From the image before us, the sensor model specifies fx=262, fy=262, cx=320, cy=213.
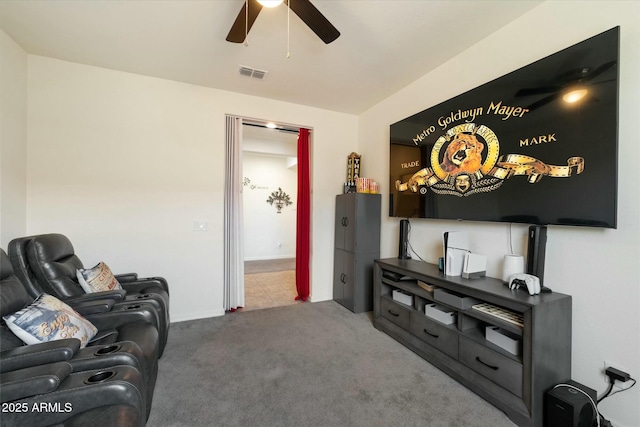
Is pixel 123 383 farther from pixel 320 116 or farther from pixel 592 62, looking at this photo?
pixel 320 116

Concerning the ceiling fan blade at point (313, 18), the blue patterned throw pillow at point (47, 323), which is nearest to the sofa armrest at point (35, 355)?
the blue patterned throw pillow at point (47, 323)

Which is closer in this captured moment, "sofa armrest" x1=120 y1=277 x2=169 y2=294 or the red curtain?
"sofa armrest" x1=120 y1=277 x2=169 y2=294

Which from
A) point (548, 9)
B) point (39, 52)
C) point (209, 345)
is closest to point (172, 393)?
point (209, 345)

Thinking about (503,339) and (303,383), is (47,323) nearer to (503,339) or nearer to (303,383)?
(303,383)

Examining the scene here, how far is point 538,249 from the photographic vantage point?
1.75 meters

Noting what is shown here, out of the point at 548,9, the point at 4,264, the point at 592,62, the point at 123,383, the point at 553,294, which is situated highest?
the point at 548,9

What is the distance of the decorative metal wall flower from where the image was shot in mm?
7066

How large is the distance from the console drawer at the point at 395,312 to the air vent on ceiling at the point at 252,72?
108 inches

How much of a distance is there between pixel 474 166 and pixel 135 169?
340 cm

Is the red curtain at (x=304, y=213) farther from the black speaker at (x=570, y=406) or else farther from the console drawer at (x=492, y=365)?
the black speaker at (x=570, y=406)

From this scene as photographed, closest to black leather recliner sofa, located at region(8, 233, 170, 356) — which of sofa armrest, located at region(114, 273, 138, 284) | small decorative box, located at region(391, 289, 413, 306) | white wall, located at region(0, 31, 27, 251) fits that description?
sofa armrest, located at region(114, 273, 138, 284)

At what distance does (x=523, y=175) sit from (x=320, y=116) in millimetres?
2669

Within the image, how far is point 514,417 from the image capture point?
1.58m

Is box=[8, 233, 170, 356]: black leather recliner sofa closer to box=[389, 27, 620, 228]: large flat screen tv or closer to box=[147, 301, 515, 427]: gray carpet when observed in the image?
box=[147, 301, 515, 427]: gray carpet
